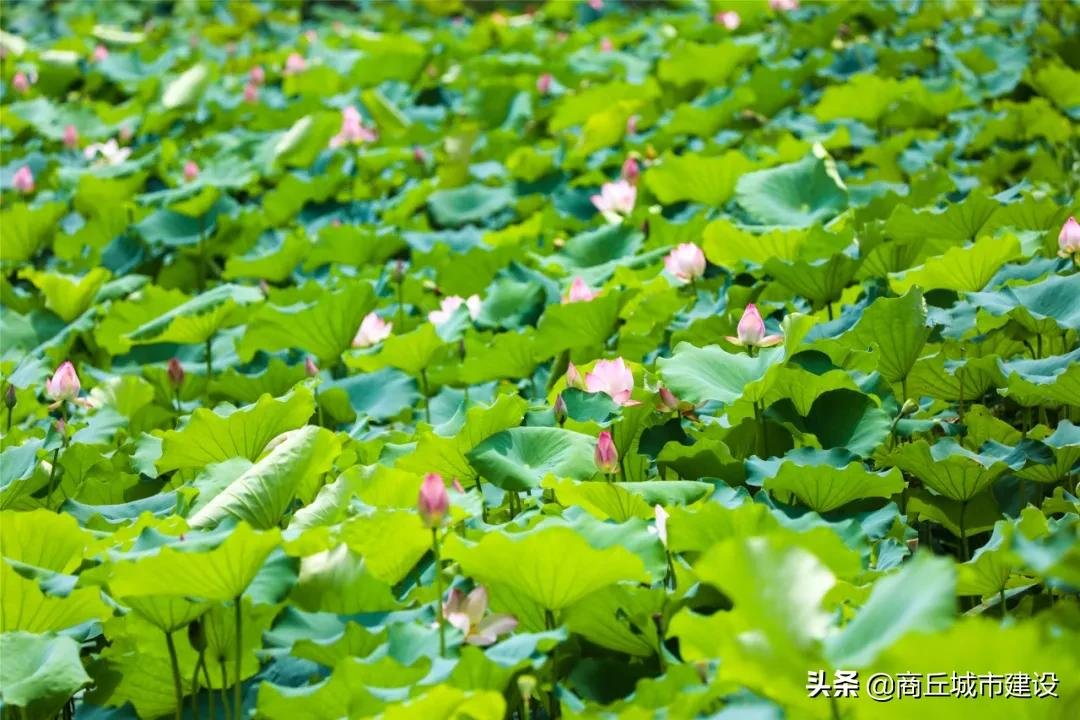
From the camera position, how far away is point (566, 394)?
6.10 feet

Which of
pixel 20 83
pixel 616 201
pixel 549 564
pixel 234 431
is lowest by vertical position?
pixel 20 83

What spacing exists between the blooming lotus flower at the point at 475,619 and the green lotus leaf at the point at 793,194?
59.7 inches

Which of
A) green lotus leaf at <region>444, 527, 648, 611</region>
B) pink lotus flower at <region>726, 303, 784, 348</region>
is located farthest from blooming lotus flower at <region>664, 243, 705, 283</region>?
green lotus leaf at <region>444, 527, 648, 611</region>

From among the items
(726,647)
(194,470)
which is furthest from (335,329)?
(726,647)

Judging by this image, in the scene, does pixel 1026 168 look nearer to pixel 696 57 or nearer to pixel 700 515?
pixel 696 57

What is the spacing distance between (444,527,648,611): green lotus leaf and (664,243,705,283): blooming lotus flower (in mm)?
1163

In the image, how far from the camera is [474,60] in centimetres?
498

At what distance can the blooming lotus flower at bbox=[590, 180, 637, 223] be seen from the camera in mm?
3000

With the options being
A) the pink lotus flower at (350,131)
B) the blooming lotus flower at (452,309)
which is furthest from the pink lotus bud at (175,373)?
the pink lotus flower at (350,131)

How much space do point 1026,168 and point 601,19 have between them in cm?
333

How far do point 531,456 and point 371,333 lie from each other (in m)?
0.80

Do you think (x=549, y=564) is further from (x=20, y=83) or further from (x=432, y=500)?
(x=20, y=83)

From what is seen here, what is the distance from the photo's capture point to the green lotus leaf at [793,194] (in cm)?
266

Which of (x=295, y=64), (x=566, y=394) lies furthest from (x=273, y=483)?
(x=295, y=64)
